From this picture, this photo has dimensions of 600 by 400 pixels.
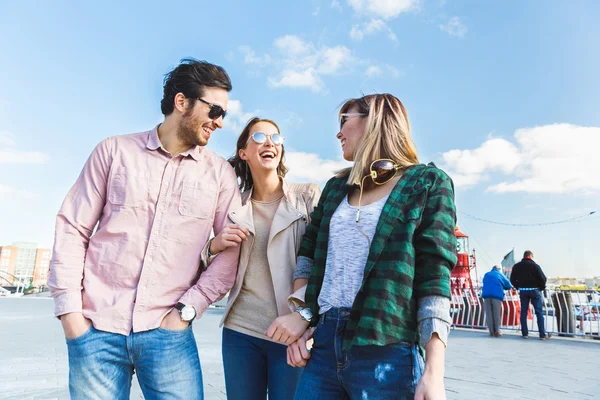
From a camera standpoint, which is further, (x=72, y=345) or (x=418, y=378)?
(x=72, y=345)

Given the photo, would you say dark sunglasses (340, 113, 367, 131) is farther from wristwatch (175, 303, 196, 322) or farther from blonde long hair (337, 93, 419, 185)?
wristwatch (175, 303, 196, 322)

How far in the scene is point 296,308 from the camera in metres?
2.00

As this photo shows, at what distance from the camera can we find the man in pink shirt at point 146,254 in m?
1.96

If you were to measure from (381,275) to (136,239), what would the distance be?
1.14 meters

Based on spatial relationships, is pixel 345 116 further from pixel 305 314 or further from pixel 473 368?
pixel 473 368

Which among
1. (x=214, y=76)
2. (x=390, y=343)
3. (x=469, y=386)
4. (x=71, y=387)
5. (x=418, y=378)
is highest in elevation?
(x=214, y=76)

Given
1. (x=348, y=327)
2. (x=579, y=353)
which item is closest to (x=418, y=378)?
(x=348, y=327)

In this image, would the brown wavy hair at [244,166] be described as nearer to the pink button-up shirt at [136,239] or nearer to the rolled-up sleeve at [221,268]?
the rolled-up sleeve at [221,268]

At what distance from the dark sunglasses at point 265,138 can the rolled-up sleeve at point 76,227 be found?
2.54 feet

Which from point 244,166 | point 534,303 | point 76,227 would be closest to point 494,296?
point 534,303

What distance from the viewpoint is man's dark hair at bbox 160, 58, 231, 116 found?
2374 mm

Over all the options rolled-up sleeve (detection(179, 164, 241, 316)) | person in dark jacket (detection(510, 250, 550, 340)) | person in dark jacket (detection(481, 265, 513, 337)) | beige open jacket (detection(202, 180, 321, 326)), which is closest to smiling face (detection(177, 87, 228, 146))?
rolled-up sleeve (detection(179, 164, 241, 316))

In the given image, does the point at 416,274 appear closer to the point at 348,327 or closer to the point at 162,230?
the point at 348,327

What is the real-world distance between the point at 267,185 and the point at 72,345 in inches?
49.9
